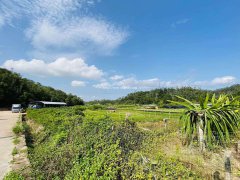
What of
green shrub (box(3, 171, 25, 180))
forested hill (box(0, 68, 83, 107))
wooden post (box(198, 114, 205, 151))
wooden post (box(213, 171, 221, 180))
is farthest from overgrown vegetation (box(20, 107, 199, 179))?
forested hill (box(0, 68, 83, 107))

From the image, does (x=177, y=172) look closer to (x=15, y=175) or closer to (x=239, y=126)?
(x=239, y=126)

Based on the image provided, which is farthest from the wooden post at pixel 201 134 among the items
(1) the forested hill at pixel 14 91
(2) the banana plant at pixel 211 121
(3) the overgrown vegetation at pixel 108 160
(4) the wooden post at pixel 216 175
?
(1) the forested hill at pixel 14 91

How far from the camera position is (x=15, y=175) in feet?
13.3

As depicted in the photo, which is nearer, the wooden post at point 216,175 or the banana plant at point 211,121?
the wooden post at point 216,175

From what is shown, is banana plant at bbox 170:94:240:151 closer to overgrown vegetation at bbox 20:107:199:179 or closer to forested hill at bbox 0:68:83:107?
overgrown vegetation at bbox 20:107:199:179

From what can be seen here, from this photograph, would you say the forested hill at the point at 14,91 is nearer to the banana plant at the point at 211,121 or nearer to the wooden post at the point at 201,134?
the banana plant at the point at 211,121

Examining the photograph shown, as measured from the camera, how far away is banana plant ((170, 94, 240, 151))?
3572 millimetres

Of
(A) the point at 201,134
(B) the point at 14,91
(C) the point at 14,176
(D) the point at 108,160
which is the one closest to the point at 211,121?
(A) the point at 201,134

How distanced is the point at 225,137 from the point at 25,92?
1914 inches

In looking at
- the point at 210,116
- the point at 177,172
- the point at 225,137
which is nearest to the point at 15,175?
the point at 177,172

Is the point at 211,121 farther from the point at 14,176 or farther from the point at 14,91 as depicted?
the point at 14,91

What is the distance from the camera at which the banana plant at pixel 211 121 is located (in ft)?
11.7

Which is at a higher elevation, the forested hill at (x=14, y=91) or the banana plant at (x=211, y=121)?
the forested hill at (x=14, y=91)

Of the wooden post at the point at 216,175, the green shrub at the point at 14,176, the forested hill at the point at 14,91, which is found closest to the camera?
the wooden post at the point at 216,175
